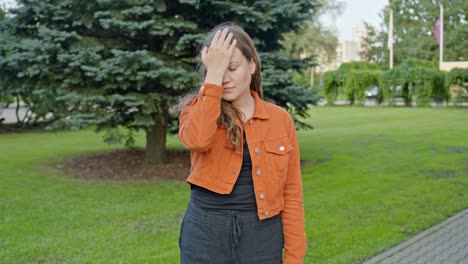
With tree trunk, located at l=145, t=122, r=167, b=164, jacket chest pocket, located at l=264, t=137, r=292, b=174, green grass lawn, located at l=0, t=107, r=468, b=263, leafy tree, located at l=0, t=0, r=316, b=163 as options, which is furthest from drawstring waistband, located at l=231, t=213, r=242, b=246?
tree trunk, located at l=145, t=122, r=167, b=164

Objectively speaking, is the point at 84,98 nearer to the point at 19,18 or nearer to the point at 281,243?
the point at 19,18

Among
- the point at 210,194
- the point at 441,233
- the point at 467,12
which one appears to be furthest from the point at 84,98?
the point at 467,12

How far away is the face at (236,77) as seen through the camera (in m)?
2.20

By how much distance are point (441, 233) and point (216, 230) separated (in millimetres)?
5039

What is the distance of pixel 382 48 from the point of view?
249 ft

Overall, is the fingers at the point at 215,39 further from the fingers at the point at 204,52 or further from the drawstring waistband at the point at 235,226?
the drawstring waistband at the point at 235,226

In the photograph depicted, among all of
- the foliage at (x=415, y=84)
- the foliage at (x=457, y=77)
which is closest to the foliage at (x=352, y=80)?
the foliage at (x=415, y=84)

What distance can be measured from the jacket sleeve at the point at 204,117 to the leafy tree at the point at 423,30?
68.8 m

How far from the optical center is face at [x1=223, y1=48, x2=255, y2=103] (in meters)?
2.20

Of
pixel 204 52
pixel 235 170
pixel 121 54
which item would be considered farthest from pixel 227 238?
pixel 121 54

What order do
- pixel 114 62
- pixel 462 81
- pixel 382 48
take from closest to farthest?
pixel 114 62 < pixel 462 81 < pixel 382 48

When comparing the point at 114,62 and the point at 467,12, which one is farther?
the point at 467,12

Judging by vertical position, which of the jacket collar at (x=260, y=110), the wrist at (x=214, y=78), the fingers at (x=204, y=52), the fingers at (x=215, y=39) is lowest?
the jacket collar at (x=260, y=110)

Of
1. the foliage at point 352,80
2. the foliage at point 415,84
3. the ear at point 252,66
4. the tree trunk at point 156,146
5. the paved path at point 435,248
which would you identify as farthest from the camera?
the foliage at point 352,80
